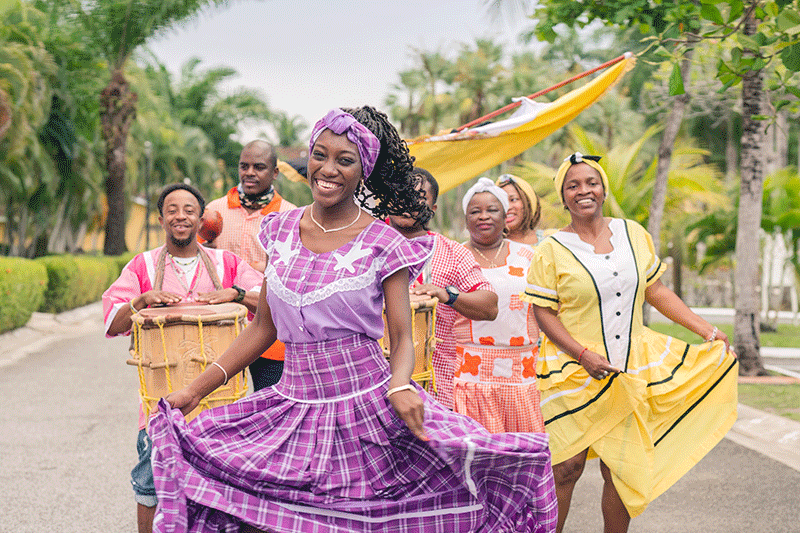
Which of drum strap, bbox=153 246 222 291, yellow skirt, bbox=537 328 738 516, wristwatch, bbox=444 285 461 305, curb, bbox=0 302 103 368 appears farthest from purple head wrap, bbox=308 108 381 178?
curb, bbox=0 302 103 368

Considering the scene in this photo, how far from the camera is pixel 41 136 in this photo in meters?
23.9

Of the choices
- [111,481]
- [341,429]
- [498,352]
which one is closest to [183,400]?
[341,429]

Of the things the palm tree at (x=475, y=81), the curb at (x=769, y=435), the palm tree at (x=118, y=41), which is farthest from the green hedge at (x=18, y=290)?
the palm tree at (x=475, y=81)

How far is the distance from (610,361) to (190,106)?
52846 mm

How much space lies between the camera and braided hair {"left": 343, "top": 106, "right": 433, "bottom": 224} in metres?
2.88

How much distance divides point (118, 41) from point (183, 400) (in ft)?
68.6

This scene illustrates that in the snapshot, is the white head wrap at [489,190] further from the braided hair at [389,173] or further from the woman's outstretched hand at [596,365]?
the braided hair at [389,173]

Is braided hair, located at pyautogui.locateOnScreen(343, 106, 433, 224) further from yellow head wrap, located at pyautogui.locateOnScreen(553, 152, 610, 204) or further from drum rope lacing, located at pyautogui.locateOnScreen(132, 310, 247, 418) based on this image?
yellow head wrap, located at pyautogui.locateOnScreen(553, 152, 610, 204)

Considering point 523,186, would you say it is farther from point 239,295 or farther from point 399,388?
point 399,388

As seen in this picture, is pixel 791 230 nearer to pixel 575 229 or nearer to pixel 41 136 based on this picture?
pixel 575 229

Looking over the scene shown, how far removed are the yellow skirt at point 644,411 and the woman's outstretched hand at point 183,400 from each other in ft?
7.03

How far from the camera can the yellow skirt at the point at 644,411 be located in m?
4.22

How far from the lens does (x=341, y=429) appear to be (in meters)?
2.63

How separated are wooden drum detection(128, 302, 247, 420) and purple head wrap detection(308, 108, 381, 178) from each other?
116 cm
